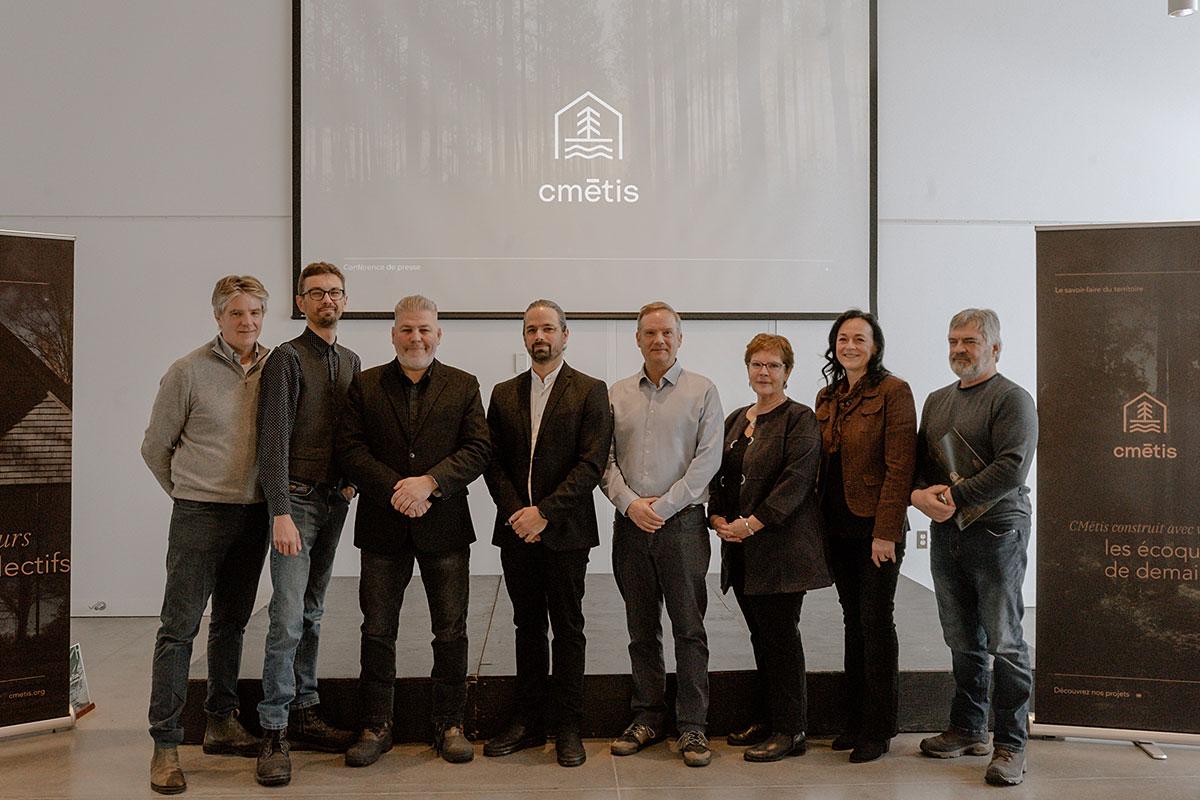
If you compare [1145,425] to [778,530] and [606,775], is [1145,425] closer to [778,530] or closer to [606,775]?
[778,530]

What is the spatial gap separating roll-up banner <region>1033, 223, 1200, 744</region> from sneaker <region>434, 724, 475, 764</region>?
7.23 ft

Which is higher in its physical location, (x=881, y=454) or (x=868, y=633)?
(x=881, y=454)

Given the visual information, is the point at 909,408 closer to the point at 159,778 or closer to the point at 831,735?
the point at 831,735

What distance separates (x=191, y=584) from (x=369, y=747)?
0.86 metres

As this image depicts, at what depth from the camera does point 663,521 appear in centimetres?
323

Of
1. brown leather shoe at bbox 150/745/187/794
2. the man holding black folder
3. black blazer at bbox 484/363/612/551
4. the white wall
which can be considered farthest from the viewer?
the white wall

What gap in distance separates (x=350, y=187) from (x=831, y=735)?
420cm

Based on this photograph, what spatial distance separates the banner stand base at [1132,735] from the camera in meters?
3.35

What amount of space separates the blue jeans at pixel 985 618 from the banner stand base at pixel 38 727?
3432mm

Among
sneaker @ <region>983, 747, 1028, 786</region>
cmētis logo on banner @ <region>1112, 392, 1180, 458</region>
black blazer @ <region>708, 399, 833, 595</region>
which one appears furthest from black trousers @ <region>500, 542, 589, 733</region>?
cmētis logo on banner @ <region>1112, 392, 1180, 458</region>

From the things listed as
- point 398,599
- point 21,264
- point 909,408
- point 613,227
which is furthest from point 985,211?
point 21,264

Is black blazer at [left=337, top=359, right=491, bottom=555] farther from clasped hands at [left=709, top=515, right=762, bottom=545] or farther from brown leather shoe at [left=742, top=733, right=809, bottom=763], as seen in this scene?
brown leather shoe at [left=742, top=733, right=809, bottom=763]

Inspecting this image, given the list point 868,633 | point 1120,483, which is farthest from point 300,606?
point 1120,483

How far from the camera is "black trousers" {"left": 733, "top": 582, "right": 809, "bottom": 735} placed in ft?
10.7
